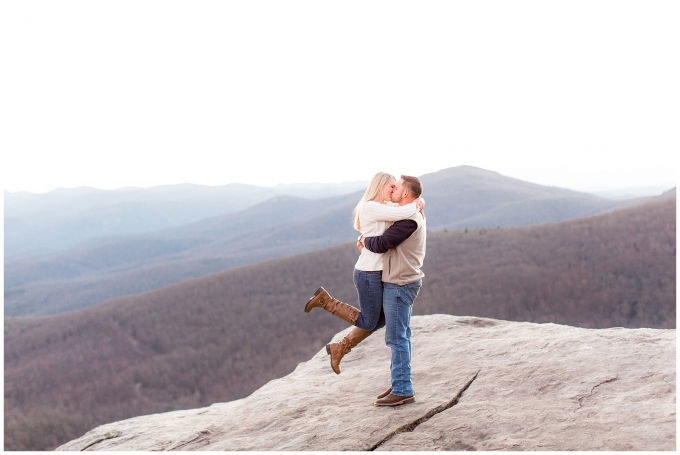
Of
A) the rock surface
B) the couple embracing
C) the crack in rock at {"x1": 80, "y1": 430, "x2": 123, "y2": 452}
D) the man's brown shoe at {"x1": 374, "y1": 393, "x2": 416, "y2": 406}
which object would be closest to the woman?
the couple embracing

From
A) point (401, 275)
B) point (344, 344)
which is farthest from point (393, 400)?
point (401, 275)

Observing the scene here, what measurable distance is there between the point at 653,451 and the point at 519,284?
38.7m

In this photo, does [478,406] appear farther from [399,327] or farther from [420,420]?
[399,327]

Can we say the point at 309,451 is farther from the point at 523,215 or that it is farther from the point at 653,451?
the point at 523,215

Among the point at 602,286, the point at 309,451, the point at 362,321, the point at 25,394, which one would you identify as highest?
the point at 362,321

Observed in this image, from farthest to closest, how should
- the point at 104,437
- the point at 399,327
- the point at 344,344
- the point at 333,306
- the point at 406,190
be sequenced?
the point at 104,437, the point at 344,344, the point at 333,306, the point at 399,327, the point at 406,190

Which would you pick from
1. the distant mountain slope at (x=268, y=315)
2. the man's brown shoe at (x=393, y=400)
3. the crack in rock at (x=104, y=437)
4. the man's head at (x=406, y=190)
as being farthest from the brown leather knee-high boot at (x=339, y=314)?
the distant mountain slope at (x=268, y=315)

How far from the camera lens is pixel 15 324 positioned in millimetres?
68250

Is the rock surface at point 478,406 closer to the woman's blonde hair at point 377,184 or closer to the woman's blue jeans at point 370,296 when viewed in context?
the woman's blue jeans at point 370,296

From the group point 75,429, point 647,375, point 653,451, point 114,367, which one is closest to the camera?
point 653,451

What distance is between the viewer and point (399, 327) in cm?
602

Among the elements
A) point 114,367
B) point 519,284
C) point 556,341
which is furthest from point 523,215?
point 556,341

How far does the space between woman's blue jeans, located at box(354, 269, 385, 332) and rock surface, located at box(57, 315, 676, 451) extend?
1.05 metres

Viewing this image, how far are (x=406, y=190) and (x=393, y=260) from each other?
813mm
